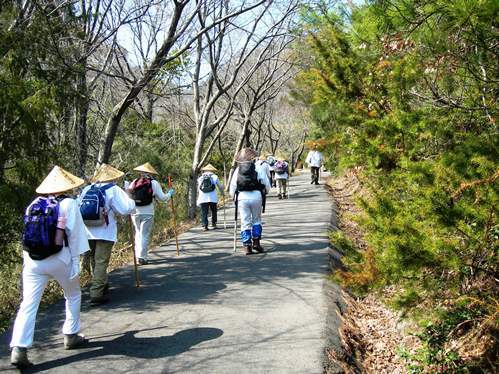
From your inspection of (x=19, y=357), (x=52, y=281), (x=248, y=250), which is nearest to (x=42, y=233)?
(x=19, y=357)

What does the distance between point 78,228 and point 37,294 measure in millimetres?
763

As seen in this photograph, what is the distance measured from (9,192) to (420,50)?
5.90m

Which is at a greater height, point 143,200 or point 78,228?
point 143,200

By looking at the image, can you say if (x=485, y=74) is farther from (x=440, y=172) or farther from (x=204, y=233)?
(x=204, y=233)

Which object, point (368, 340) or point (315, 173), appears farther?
point (315, 173)

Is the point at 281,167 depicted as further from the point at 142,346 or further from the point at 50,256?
the point at 50,256

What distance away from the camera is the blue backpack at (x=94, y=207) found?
6641 mm

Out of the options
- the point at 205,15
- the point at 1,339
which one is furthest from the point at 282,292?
the point at 205,15

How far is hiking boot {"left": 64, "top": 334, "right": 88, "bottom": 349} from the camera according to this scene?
17.2 feet

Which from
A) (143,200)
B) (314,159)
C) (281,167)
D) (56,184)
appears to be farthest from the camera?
(314,159)

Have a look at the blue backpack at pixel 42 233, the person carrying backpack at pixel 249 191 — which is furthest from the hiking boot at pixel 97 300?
the person carrying backpack at pixel 249 191

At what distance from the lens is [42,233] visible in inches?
195

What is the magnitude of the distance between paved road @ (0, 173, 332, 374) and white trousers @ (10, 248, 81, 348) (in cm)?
35

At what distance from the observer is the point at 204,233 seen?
1288 centimetres
